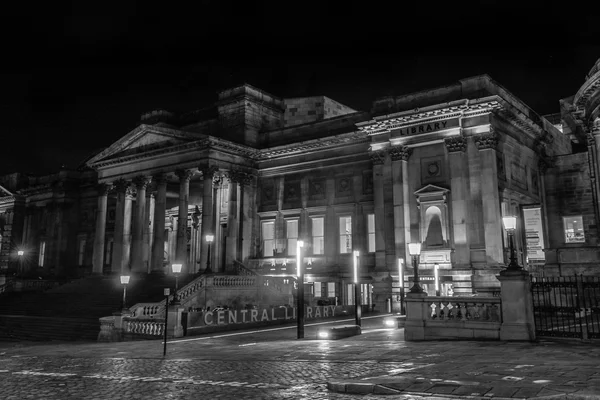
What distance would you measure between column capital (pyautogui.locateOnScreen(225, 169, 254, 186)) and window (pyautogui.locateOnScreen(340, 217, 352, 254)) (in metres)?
8.62

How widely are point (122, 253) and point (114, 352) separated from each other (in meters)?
26.4

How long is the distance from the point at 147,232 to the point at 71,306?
11081 millimetres

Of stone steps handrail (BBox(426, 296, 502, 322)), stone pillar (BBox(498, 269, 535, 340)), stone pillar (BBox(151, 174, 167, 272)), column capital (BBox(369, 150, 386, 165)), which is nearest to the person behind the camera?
stone pillar (BBox(498, 269, 535, 340))

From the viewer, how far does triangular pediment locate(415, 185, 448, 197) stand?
112 feet

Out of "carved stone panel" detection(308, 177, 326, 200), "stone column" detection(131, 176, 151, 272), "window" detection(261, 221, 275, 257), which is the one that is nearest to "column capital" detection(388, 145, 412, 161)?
"carved stone panel" detection(308, 177, 326, 200)

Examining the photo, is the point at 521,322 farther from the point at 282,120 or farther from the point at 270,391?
the point at 282,120

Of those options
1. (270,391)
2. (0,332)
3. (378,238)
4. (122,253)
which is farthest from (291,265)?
(270,391)

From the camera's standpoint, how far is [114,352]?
1922 centimetres

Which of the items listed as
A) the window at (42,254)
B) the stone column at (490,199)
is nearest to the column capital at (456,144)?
the stone column at (490,199)

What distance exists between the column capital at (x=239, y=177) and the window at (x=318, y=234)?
6.43 m

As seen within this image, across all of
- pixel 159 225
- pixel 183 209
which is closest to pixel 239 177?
pixel 183 209

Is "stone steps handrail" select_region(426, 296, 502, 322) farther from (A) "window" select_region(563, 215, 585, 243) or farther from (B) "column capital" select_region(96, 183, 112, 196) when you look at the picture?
(B) "column capital" select_region(96, 183, 112, 196)

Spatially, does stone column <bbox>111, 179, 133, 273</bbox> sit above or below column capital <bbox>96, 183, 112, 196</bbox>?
below

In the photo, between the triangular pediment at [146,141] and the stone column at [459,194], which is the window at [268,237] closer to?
the triangular pediment at [146,141]
